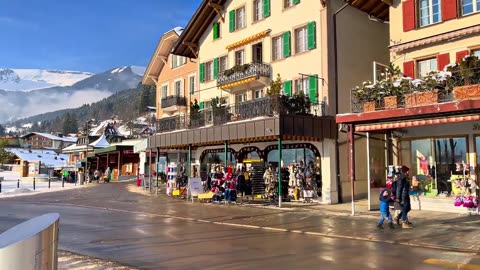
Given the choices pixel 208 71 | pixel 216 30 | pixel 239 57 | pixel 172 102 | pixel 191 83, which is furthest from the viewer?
pixel 172 102

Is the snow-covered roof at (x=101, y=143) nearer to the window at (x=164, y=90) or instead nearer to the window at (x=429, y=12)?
the window at (x=164, y=90)

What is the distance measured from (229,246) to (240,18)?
2151cm

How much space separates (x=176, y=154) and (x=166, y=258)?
3278 cm

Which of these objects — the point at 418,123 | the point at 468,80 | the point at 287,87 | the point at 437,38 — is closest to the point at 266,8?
the point at 287,87

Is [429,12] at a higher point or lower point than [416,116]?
higher

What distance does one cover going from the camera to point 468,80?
15.6 metres

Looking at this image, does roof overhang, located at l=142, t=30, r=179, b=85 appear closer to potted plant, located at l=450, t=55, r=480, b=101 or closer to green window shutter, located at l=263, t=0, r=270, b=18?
green window shutter, located at l=263, t=0, r=270, b=18

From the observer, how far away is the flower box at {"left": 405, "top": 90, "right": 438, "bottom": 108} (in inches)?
634

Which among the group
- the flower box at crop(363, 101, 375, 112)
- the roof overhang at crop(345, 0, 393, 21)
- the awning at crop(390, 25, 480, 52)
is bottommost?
the flower box at crop(363, 101, 375, 112)

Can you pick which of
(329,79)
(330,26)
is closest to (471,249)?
(329,79)

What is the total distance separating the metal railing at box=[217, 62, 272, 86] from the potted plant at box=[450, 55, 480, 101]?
12.3 metres

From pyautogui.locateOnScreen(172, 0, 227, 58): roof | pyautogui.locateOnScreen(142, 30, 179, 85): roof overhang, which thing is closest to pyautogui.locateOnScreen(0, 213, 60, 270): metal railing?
pyautogui.locateOnScreen(172, 0, 227, 58): roof

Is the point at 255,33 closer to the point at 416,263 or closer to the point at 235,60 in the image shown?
the point at 235,60

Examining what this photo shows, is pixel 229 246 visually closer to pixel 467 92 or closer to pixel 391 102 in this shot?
pixel 391 102
